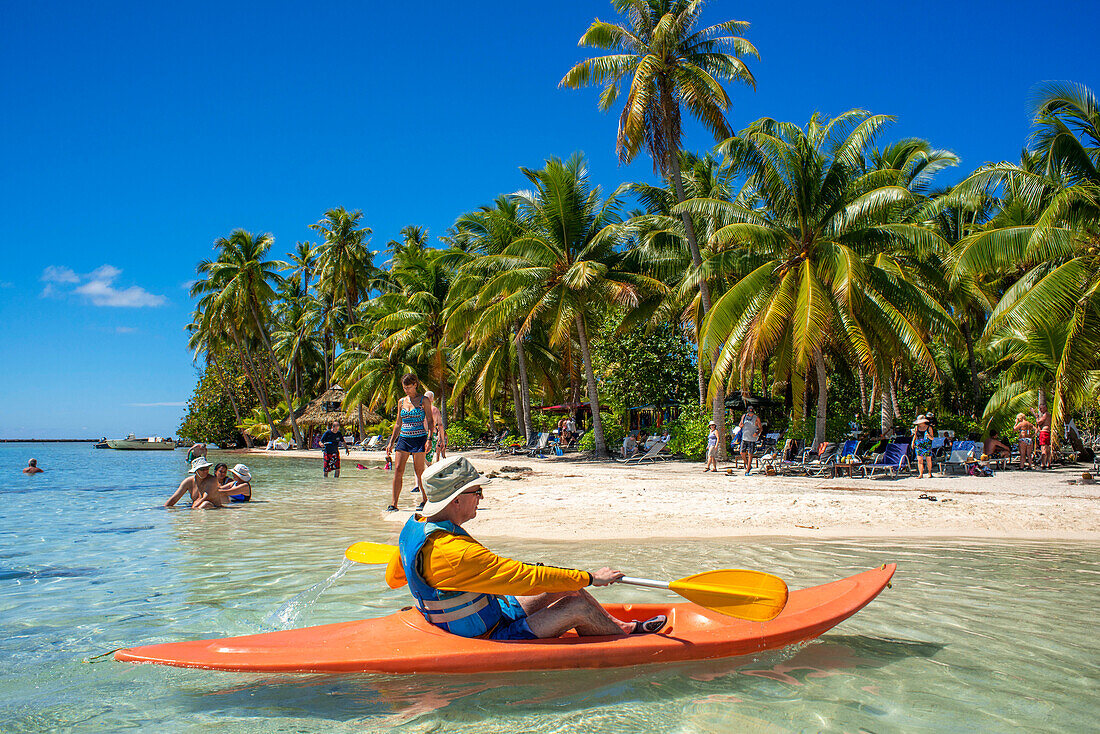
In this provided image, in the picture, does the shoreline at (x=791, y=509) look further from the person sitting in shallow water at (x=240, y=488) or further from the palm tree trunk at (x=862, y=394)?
the palm tree trunk at (x=862, y=394)

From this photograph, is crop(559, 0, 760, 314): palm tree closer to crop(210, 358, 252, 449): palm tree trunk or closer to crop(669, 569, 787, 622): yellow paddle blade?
crop(669, 569, 787, 622): yellow paddle blade

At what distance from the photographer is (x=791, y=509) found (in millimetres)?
9672

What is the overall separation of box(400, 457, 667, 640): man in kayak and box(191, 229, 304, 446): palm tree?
116 feet

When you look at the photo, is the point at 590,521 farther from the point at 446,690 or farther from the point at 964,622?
the point at 446,690

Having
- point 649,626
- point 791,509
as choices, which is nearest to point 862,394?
point 791,509

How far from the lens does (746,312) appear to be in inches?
624

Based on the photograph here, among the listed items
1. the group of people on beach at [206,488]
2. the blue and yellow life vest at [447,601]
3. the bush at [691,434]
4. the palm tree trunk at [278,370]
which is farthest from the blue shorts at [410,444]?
the palm tree trunk at [278,370]

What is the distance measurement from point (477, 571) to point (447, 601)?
1.38ft

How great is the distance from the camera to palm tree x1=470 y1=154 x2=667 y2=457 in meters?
20.5

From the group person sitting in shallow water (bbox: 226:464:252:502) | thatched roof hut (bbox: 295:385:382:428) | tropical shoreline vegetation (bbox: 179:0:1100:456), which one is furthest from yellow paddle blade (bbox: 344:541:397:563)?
thatched roof hut (bbox: 295:385:382:428)

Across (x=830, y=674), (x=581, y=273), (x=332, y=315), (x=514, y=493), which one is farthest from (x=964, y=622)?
(x=332, y=315)

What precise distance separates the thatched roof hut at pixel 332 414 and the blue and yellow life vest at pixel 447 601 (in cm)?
3431

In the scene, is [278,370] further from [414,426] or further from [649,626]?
[649,626]

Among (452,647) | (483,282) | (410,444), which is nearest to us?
(452,647)
